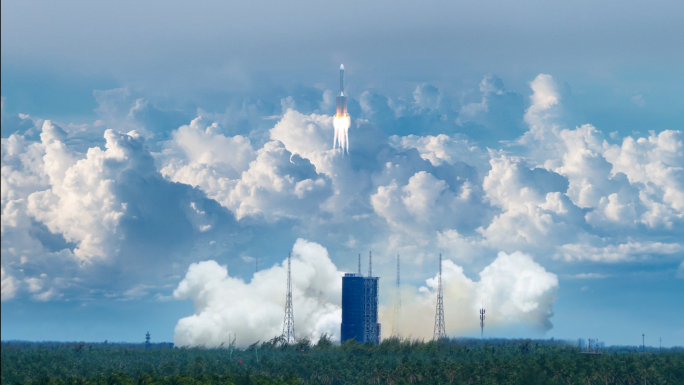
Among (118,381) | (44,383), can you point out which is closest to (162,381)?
(118,381)

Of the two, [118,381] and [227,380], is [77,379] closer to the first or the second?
[118,381]

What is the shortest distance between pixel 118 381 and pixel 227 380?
90.0 ft

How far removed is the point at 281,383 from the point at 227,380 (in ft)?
47.3

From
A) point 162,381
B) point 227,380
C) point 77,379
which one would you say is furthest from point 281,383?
point 77,379

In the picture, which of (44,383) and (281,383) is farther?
(281,383)

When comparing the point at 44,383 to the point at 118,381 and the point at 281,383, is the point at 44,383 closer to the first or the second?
the point at 118,381

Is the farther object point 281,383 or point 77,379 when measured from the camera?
point 281,383

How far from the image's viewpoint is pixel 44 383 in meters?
177

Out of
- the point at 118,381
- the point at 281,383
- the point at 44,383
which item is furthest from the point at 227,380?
the point at 44,383

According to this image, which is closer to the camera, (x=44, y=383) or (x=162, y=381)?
(x=44, y=383)

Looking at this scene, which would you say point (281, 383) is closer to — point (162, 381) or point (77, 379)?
point (162, 381)

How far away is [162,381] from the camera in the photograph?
189625 millimetres

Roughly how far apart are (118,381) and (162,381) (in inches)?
416

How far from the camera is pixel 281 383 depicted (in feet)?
639
